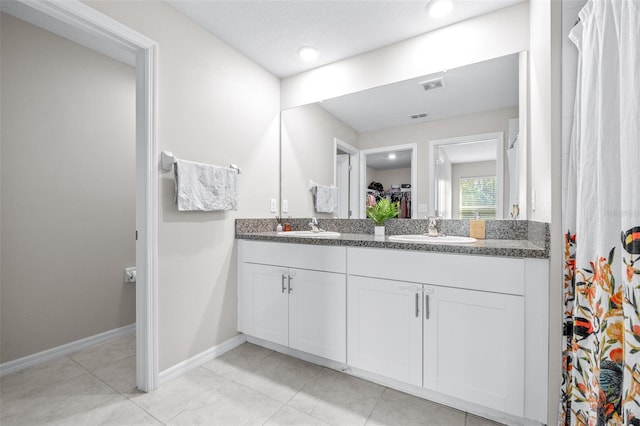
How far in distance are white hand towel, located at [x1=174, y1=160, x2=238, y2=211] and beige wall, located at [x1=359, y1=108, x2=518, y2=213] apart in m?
1.06

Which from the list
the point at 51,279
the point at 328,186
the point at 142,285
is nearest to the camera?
the point at 142,285

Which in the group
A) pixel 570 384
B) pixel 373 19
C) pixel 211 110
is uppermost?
pixel 373 19

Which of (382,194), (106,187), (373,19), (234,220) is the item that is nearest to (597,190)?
(382,194)

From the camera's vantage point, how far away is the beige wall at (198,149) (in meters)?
1.76

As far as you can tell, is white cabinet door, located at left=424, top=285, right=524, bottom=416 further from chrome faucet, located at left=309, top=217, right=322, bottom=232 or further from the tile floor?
chrome faucet, located at left=309, top=217, right=322, bottom=232

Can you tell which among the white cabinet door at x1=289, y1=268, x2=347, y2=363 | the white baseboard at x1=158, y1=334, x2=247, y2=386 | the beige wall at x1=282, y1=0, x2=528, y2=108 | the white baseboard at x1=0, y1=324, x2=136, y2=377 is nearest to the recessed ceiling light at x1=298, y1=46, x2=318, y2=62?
the beige wall at x1=282, y1=0, x2=528, y2=108

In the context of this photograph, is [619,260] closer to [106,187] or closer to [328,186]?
[328,186]

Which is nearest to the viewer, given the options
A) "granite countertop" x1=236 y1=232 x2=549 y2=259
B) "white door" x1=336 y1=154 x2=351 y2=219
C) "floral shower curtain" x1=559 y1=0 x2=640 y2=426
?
"floral shower curtain" x1=559 y1=0 x2=640 y2=426

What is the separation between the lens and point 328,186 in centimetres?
245

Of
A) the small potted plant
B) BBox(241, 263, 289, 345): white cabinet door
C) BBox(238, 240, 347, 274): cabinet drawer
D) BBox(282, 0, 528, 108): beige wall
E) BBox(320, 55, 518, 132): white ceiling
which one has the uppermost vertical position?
BBox(282, 0, 528, 108): beige wall

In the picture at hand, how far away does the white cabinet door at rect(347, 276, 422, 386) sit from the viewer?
152 cm

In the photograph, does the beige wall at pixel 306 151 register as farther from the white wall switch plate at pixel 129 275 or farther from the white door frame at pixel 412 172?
the white wall switch plate at pixel 129 275

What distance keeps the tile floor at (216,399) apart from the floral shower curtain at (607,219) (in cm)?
69

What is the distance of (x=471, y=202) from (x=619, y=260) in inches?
43.0
